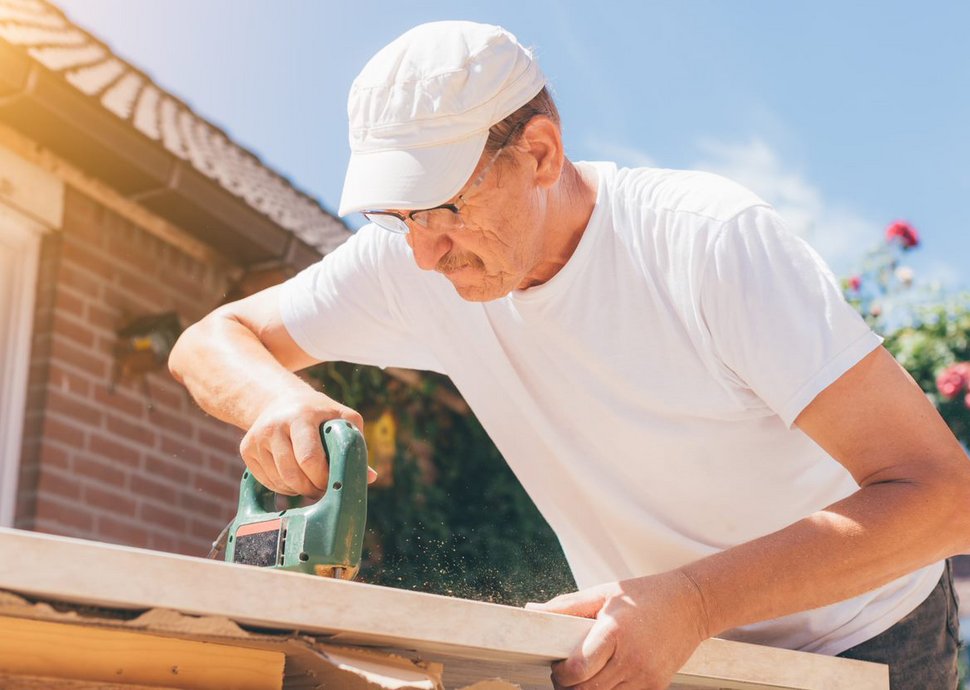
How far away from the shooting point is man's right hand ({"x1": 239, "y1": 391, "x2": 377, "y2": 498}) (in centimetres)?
176

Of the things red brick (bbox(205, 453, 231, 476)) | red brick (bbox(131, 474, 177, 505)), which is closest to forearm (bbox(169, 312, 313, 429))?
red brick (bbox(131, 474, 177, 505))

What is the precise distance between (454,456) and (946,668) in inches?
168

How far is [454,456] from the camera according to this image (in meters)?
6.31

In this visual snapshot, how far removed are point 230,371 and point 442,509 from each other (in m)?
4.01

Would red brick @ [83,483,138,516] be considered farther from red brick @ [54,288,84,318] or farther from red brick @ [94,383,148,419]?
red brick @ [54,288,84,318]

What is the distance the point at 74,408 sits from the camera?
4.39m

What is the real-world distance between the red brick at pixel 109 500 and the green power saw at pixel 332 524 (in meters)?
2.83

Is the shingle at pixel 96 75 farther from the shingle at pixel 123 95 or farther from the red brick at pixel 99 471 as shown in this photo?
the red brick at pixel 99 471

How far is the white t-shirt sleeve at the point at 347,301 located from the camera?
244 centimetres

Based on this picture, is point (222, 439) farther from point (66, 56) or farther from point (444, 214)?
point (444, 214)

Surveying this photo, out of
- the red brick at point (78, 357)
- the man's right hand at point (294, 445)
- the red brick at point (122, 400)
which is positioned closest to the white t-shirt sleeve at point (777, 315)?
the man's right hand at point (294, 445)

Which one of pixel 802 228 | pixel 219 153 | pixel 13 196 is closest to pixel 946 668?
pixel 13 196

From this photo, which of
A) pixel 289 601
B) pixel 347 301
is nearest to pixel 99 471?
pixel 347 301

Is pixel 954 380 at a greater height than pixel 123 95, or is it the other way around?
pixel 123 95
